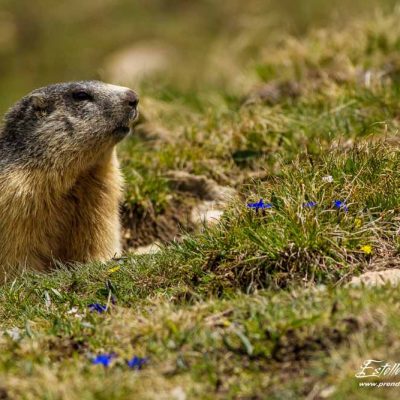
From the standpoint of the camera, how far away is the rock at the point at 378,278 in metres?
5.24

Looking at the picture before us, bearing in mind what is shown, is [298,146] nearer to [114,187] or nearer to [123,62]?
[114,187]

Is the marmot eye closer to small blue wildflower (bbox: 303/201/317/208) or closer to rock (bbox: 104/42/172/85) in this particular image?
small blue wildflower (bbox: 303/201/317/208)

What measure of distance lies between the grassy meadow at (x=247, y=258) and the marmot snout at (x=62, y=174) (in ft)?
1.71

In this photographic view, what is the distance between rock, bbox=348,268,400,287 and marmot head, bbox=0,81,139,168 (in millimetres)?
3043

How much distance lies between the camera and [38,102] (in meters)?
7.84

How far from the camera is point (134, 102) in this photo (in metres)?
7.76

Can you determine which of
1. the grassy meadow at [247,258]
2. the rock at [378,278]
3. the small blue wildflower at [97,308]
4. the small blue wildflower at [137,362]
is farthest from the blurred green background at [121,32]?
the small blue wildflower at [137,362]

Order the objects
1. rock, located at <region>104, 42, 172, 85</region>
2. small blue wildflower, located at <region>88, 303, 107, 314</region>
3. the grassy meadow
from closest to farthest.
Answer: the grassy meadow → small blue wildflower, located at <region>88, 303, 107, 314</region> → rock, located at <region>104, 42, 172, 85</region>

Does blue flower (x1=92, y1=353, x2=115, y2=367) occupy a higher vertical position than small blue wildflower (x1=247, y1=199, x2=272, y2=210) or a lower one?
lower

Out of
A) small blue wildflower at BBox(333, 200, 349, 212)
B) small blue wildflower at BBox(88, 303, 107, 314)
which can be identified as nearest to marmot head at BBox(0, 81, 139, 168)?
small blue wildflower at BBox(88, 303, 107, 314)

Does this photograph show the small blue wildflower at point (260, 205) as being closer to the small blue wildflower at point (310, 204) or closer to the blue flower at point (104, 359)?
the small blue wildflower at point (310, 204)

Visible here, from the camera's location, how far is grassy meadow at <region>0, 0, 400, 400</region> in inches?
176

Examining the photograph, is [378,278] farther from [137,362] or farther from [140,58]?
[140,58]

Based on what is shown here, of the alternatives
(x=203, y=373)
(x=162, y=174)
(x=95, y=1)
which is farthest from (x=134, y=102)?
(x=95, y=1)
